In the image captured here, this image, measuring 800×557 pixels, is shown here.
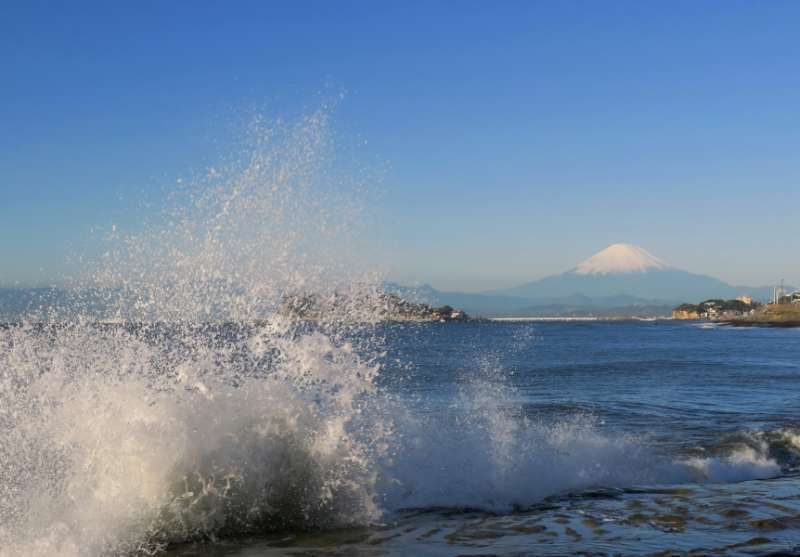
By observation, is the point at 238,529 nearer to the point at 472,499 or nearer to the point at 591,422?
the point at 472,499

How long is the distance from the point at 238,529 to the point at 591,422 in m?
11.9

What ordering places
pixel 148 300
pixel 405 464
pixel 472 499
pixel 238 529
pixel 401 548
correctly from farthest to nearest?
pixel 148 300, pixel 405 464, pixel 472 499, pixel 238 529, pixel 401 548

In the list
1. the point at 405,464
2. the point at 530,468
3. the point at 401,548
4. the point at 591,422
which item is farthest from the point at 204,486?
the point at 591,422

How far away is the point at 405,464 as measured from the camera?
11570 mm

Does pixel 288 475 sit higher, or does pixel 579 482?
pixel 288 475

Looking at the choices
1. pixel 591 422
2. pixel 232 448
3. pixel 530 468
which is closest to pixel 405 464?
pixel 530 468

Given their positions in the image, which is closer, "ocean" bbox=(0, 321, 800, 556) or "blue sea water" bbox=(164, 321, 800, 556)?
"ocean" bbox=(0, 321, 800, 556)

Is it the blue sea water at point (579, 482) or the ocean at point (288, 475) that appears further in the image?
the blue sea water at point (579, 482)

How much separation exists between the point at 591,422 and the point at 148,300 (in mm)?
11329

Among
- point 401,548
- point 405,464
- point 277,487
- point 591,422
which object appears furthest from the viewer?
point 591,422

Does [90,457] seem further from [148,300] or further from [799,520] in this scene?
[799,520]

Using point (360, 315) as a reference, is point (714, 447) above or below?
below

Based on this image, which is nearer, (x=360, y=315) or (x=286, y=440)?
(x=286, y=440)

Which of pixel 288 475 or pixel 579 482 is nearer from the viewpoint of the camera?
pixel 288 475
